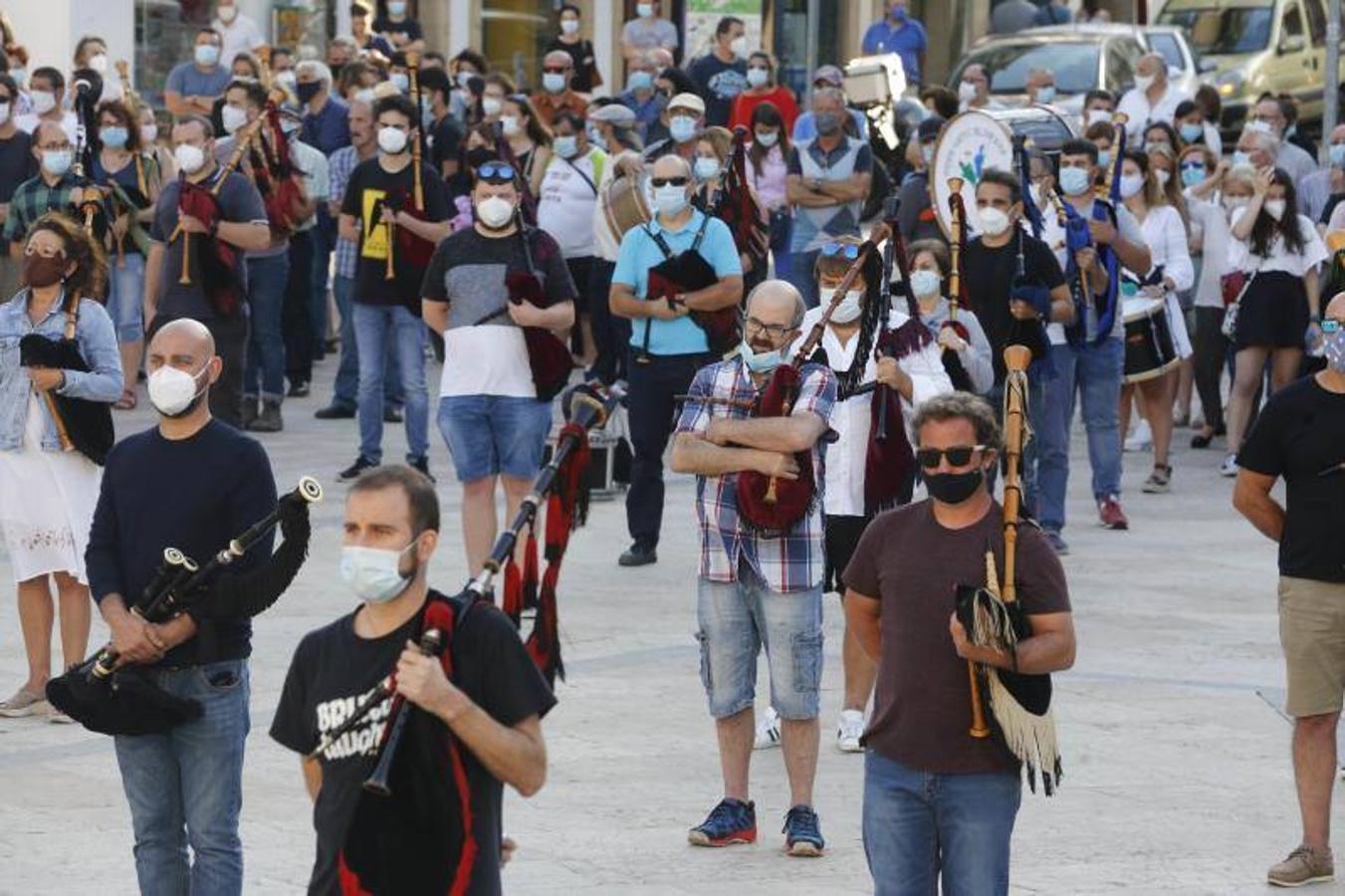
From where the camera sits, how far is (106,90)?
23.7 meters

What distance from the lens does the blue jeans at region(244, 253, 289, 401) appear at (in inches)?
711

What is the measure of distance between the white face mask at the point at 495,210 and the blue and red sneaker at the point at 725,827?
4.36 m

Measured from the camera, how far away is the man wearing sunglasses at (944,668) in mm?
6867

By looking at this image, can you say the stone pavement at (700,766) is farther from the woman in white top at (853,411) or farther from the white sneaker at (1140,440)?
the white sneaker at (1140,440)

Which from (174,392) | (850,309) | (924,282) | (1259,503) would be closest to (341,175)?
(924,282)

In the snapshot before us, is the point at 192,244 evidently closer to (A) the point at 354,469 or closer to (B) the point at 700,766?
(A) the point at 354,469

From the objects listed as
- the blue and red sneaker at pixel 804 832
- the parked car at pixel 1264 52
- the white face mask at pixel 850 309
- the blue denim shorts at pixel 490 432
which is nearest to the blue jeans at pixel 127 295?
the blue denim shorts at pixel 490 432

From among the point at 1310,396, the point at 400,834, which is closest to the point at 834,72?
the point at 1310,396

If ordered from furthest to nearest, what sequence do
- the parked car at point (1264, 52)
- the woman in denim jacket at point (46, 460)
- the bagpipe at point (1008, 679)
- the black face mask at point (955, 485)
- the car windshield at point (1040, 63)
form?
the parked car at point (1264, 52), the car windshield at point (1040, 63), the woman in denim jacket at point (46, 460), the black face mask at point (955, 485), the bagpipe at point (1008, 679)

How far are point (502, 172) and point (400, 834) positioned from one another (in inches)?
291

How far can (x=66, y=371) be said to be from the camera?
34.2 feet

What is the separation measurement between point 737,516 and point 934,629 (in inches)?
91.9

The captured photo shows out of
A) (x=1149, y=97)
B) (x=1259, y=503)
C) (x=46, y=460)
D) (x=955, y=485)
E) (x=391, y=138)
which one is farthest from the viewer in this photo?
(x=1149, y=97)

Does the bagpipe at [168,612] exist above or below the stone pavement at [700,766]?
above
